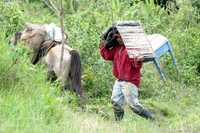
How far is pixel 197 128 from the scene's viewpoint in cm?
934

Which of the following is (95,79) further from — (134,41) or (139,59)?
(139,59)

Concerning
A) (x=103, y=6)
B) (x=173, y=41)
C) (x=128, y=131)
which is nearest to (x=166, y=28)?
(x=173, y=41)

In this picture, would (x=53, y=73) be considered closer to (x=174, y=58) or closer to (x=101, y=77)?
(x=101, y=77)

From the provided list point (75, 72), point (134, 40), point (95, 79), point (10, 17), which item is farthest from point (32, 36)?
point (95, 79)

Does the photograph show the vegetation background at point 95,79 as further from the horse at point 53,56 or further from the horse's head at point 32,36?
the horse at point 53,56

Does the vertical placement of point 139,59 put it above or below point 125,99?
above

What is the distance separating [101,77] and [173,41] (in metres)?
3.43

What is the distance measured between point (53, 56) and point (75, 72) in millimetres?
450

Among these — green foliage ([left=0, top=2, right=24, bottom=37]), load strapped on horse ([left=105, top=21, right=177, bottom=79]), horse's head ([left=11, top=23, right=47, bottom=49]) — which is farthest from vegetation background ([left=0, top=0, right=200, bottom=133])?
load strapped on horse ([left=105, top=21, right=177, bottom=79])

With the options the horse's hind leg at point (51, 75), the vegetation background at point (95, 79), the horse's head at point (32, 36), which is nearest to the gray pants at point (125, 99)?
the vegetation background at point (95, 79)

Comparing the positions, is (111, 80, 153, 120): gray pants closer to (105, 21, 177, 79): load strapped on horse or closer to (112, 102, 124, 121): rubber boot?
(112, 102, 124, 121): rubber boot

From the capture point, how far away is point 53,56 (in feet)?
33.6

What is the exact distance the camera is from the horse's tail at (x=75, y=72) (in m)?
10.1

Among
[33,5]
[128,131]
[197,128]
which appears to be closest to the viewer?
[128,131]
